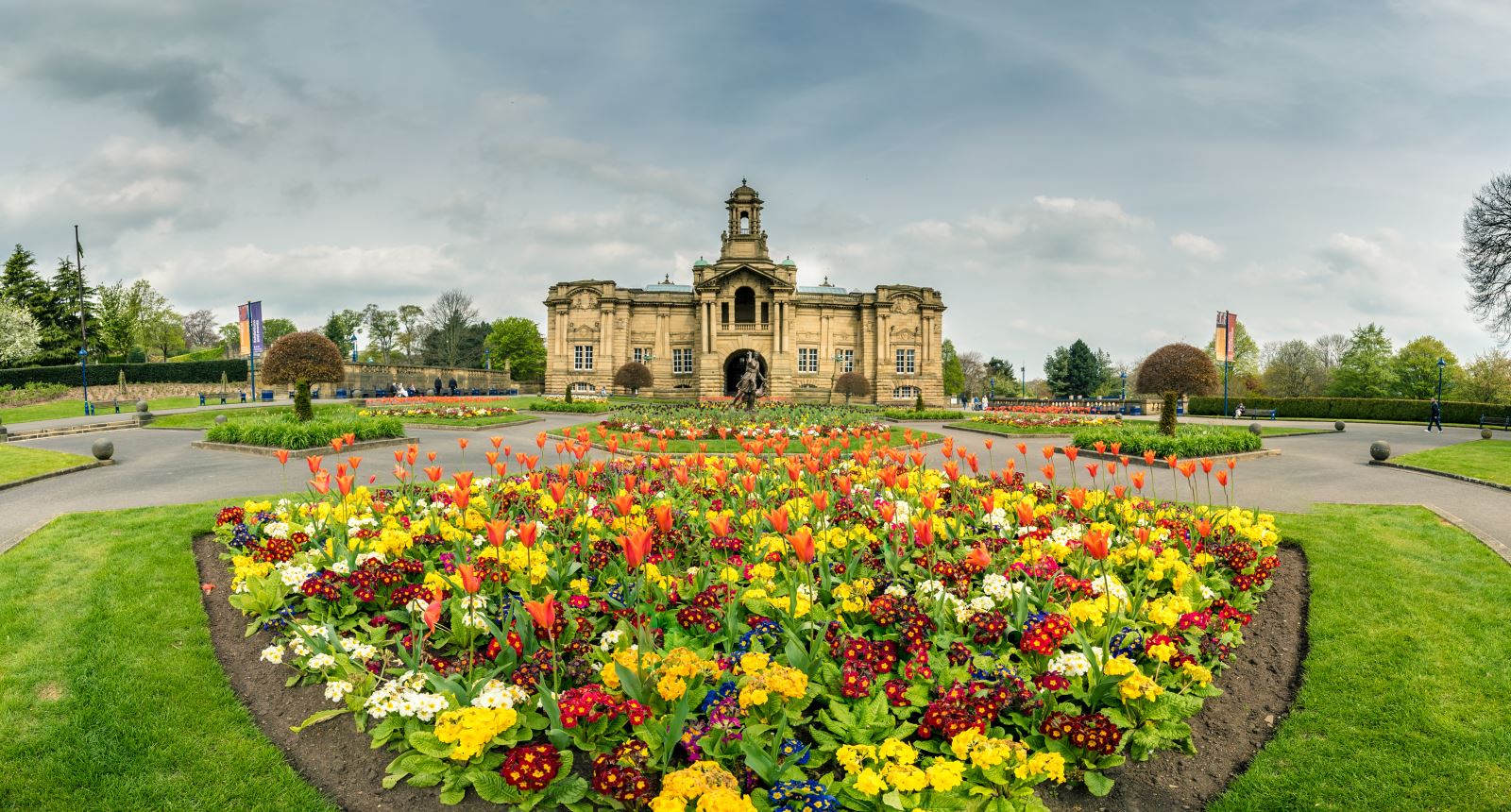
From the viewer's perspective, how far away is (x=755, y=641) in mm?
4617

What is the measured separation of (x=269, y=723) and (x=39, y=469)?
1616 centimetres

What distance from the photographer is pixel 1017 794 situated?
3.73 metres

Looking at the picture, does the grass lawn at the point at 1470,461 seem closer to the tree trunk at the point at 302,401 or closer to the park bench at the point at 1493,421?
the park bench at the point at 1493,421

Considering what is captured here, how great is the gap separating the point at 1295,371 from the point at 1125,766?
81528 millimetres

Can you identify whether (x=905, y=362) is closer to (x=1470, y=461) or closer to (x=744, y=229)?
(x=744, y=229)

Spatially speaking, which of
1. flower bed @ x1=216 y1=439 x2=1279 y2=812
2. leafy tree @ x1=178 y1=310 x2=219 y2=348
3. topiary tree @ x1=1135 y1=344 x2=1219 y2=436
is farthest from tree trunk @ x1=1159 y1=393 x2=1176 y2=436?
leafy tree @ x1=178 y1=310 x2=219 y2=348

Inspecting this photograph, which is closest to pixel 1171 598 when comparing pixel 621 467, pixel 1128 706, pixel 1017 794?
pixel 1128 706

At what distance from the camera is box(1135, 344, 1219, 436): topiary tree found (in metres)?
52.9

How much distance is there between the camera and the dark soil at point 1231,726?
4191 mm

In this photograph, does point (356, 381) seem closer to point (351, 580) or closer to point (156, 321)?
point (156, 321)

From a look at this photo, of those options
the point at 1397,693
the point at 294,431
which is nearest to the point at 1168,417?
the point at 1397,693

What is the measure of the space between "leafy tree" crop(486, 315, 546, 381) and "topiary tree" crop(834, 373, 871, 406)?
149ft

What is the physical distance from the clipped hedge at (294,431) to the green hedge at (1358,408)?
165 feet

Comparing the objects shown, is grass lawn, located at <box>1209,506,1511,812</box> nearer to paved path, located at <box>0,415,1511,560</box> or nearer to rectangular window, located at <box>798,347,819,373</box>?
paved path, located at <box>0,415,1511,560</box>
